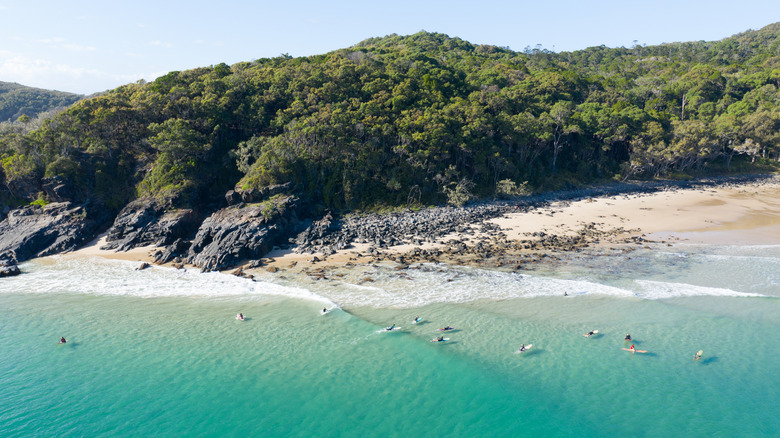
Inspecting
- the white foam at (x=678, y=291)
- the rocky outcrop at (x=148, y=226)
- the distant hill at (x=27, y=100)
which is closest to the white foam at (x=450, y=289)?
the white foam at (x=678, y=291)

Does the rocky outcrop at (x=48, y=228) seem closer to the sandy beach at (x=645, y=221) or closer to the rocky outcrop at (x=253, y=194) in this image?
the sandy beach at (x=645, y=221)

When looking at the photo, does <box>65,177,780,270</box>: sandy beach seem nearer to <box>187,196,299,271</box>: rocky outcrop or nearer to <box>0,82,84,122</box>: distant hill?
<box>187,196,299,271</box>: rocky outcrop

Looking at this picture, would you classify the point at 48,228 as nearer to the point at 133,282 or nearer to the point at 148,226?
the point at 148,226

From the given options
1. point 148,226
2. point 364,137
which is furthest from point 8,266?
point 364,137

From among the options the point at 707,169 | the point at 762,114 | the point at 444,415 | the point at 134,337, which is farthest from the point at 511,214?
the point at 762,114

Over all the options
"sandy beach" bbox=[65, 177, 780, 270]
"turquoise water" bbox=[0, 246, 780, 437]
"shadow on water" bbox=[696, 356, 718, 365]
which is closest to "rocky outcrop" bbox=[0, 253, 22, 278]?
"turquoise water" bbox=[0, 246, 780, 437]
